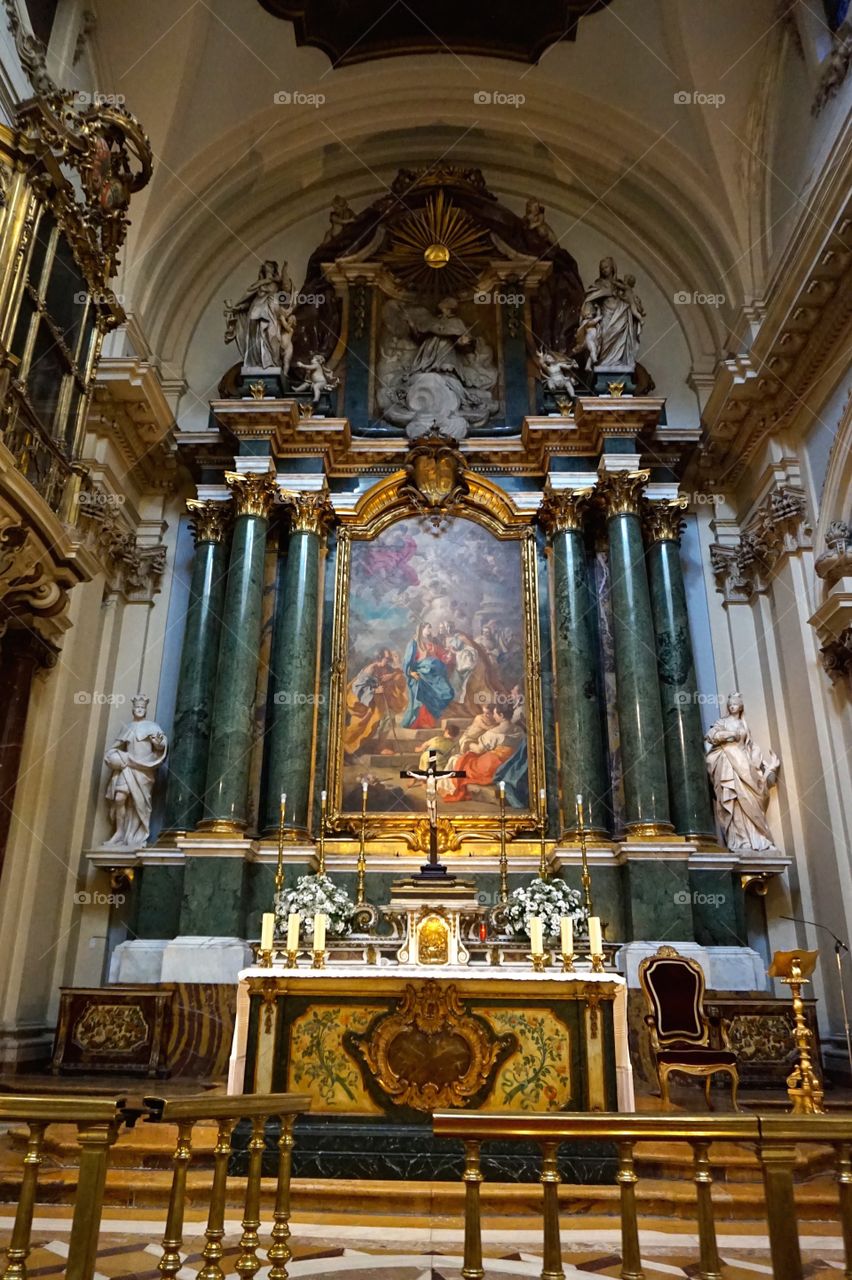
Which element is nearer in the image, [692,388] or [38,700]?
[38,700]

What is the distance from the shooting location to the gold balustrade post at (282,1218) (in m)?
3.25

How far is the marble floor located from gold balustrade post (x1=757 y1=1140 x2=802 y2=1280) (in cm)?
192

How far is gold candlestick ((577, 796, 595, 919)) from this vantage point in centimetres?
924

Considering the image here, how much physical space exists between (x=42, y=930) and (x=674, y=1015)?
608 cm

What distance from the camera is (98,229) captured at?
28.5 ft

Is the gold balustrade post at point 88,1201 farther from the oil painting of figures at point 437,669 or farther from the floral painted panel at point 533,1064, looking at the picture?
the oil painting of figures at point 437,669

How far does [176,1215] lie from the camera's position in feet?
9.97

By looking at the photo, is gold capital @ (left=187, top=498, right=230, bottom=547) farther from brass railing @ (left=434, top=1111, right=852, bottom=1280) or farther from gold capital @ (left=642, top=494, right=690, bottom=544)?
brass railing @ (left=434, top=1111, right=852, bottom=1280)

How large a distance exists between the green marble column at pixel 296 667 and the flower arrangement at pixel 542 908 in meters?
2.61

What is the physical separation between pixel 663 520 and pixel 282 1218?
9.65m

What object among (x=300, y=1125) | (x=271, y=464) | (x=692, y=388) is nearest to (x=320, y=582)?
(x=271, y=464)

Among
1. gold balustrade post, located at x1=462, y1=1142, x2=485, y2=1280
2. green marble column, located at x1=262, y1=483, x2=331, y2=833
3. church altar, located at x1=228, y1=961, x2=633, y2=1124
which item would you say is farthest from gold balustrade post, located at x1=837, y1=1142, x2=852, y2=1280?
green marble column, located at x1=262, y1=483, x2=331, y2=833

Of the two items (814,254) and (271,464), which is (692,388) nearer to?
(814,254)

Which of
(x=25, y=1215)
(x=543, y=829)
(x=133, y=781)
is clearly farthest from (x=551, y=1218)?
(x=133, y=781)
